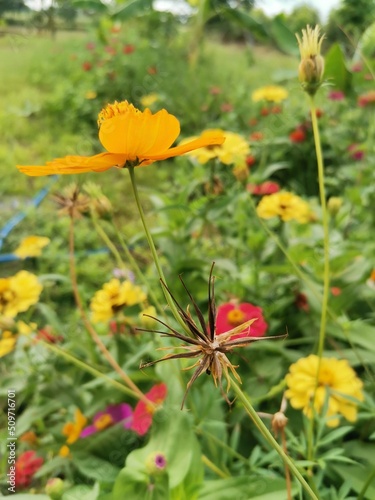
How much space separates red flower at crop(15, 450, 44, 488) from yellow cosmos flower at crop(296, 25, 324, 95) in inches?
23.4

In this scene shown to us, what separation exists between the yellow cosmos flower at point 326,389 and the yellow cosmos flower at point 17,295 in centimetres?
34

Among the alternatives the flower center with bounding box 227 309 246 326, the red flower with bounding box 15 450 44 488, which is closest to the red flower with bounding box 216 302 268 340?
the flower center with bounding box 227 309 246 326

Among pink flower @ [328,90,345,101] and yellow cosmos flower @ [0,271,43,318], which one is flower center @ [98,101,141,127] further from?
pink flower @ [328,90,345,101]

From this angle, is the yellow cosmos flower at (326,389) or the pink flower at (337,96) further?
the pink flower at (337,96)

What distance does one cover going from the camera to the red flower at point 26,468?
0.68m

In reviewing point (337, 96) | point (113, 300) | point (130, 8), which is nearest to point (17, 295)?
point (113, 300)

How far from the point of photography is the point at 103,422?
2.26 feet

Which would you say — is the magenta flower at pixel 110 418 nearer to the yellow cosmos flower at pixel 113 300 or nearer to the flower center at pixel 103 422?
the flower center at pixel 103 422

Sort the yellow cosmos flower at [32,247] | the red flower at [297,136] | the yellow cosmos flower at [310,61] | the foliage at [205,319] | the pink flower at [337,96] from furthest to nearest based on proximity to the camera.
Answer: the pink flower at [337,96] < the red flower at [297,136] < the yellow cosmos flower at [32,247] < the foliage at [205,319] < the yellow cosmos flower at [310,61]

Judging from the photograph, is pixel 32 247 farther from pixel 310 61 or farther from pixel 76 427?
pixel 310 61

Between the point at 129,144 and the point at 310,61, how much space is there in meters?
0.20

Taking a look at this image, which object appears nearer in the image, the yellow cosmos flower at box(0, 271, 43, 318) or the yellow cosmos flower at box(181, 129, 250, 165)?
the yellow cosmos flower at box(0, 271, 43, 318)

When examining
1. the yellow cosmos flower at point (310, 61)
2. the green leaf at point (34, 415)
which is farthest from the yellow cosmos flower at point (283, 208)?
the green leaf at point (34, 415)

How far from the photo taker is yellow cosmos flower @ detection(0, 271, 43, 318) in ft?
2.14
